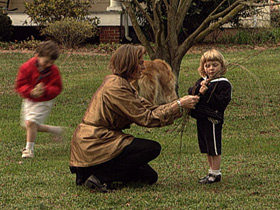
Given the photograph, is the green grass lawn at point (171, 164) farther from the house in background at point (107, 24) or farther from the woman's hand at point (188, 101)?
the house in background at point (107, 24)

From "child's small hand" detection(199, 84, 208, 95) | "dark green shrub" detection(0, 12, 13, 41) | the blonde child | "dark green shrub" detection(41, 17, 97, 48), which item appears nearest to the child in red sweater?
the blonde child

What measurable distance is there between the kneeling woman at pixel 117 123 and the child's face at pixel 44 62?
1693 mm

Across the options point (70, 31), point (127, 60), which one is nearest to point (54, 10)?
point (70, 31)

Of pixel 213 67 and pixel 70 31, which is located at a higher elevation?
pixel 213 67

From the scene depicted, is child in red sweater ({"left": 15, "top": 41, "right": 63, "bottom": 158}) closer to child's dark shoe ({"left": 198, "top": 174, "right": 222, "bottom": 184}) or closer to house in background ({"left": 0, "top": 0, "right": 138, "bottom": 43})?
child's dark shoe ({"left": 198, "top": 174, "right": 222, "bottom": 184})

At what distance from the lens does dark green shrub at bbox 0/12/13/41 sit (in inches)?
720

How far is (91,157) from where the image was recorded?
5273 millimetres

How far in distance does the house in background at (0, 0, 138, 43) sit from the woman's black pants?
41.9 ft

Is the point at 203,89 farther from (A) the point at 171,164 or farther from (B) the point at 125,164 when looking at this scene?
(A) the point at 171,164

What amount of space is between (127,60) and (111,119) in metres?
0.55

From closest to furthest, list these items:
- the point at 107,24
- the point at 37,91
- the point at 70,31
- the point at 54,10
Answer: the point at 37,91 → the point at 70,31 → the point at 54,10 → the point at 107,24

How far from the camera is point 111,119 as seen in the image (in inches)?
208

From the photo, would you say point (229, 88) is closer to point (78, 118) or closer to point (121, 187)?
point (121, 187)

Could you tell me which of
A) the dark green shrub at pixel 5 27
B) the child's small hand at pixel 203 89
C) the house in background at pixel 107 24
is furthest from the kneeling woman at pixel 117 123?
the dark green shrub at pixel 5 27
